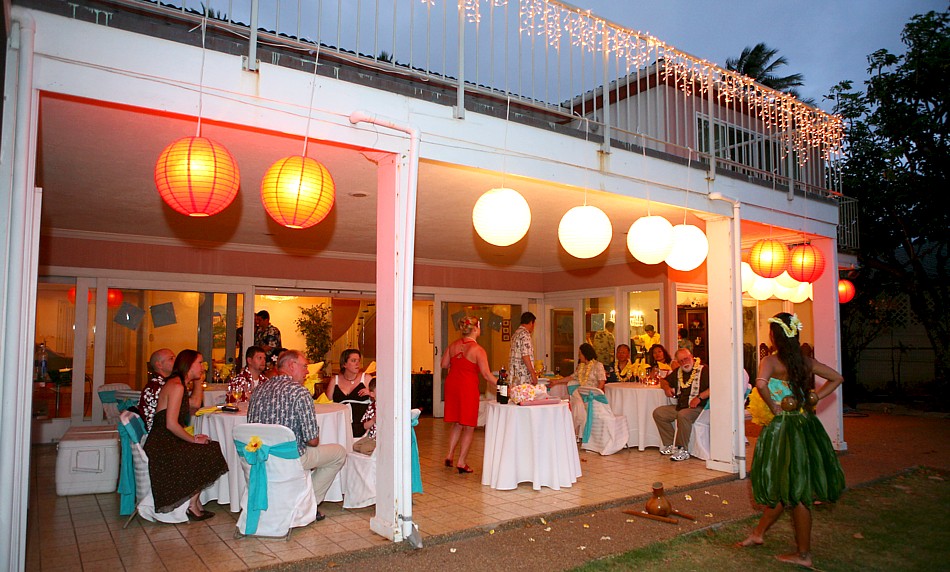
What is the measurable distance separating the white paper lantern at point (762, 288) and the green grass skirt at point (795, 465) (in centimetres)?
463

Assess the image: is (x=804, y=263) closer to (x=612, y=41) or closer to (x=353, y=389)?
(x=612, y=41)

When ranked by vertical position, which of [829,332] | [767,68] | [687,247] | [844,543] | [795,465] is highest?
[767,68]

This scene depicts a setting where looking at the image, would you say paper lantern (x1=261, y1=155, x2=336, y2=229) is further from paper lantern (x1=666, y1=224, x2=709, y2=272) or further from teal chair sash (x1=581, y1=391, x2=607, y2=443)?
teal chair sash (x1=581, y1=391, x2=607, y2=443)

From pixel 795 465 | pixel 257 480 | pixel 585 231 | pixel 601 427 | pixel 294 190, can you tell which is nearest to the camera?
pixel 294 190

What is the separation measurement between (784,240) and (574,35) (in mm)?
4332

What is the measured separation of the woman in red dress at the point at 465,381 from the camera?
5.83m

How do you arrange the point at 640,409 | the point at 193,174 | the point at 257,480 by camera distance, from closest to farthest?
the point at 193,174, the point at 257,480, the point at 640,409

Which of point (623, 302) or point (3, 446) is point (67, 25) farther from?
point (623, 302)

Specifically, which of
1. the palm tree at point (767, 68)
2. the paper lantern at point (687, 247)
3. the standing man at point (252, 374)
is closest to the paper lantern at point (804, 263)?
the paper lantern at point (687, 247)

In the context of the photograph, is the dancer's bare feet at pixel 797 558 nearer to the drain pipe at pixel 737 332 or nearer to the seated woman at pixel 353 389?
the drain pipe at pixel 737 332

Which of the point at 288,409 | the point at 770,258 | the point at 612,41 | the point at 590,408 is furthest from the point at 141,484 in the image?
the point at 770,258

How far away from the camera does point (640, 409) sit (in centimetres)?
723

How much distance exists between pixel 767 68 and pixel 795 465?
1964 centimetres

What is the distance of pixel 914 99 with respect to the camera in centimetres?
1098
